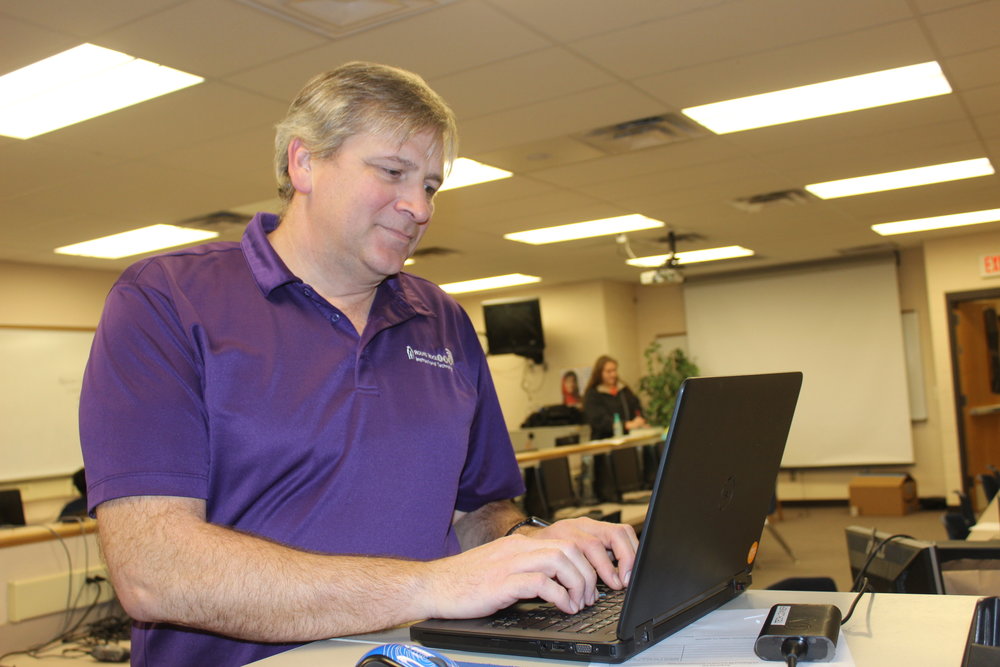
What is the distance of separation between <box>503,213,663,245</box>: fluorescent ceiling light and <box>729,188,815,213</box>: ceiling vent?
30.9 inches

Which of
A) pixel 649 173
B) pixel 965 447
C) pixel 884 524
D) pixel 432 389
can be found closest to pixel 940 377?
pixel 965 447

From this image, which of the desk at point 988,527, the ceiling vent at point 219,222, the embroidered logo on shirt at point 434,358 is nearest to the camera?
the embroidered logo on shirt at point 434,358

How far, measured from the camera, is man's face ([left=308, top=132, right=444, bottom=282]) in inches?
48.7

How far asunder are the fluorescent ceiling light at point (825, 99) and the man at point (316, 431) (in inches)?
138

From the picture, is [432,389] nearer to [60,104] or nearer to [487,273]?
[60,104]

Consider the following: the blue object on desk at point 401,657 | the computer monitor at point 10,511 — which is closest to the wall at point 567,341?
the computer monitor at point 10,511

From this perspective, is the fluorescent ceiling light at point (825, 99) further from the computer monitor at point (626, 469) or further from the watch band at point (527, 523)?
the watch band at point (527, 523)

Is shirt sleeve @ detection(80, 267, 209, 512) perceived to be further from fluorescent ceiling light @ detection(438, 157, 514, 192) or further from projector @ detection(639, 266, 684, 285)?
projector @ detection(639, 266, 684, 285)

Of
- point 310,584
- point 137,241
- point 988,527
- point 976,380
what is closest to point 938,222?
point 976,380

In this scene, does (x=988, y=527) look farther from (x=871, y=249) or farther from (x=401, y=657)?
(x=871, y=249)

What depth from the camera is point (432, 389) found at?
4.33 feet

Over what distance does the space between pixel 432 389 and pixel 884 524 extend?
27.7ft

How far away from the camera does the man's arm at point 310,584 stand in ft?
3.02

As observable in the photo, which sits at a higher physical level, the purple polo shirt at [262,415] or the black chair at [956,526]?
the purple polo shirt at [262,415]
